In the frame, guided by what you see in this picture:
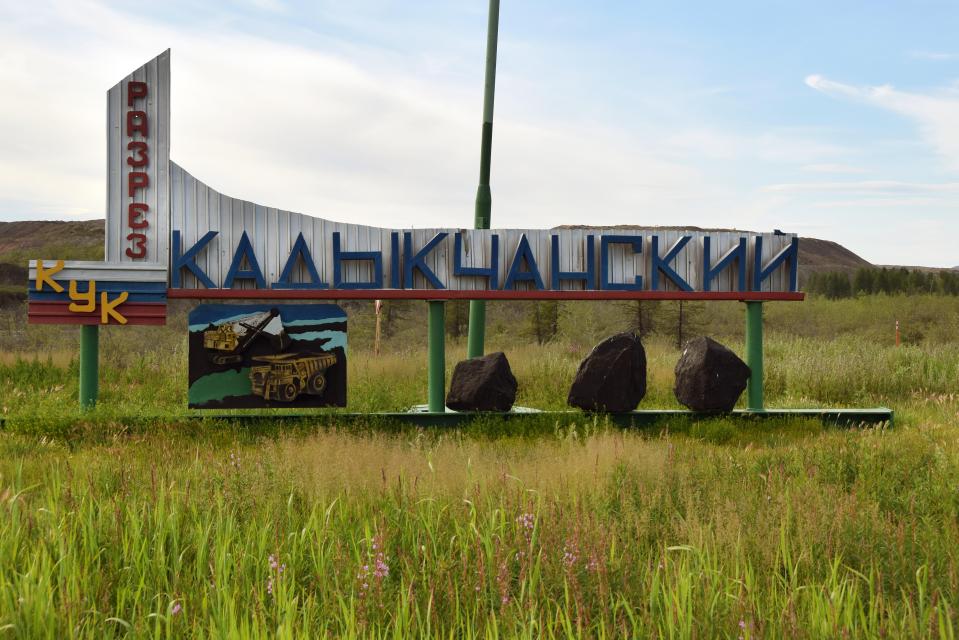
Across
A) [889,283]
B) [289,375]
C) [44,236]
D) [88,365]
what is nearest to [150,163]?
[88,365]

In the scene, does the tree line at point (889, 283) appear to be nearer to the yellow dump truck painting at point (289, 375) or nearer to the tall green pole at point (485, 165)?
the tall green pole at point (485, 165)

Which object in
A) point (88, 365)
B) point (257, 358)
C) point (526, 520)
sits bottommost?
point (526, 520)

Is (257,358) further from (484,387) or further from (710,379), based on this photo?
(710,379)

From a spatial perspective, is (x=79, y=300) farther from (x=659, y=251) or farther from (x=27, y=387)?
(x=659, y=251)

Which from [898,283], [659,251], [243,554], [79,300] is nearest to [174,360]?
[79,300]

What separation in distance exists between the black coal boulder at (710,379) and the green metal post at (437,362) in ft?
11.3

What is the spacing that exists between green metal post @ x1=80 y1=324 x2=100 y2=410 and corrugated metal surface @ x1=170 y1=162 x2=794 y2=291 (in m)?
1.48

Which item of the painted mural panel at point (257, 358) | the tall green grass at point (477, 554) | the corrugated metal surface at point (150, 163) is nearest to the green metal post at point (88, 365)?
the corrugated metal surface at point (150, 163)

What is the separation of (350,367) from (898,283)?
55.5 m

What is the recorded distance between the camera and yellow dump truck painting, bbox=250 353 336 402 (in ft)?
37.4

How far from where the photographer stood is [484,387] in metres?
11.6

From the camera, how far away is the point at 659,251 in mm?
12570

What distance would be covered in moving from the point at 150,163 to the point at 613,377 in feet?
23.1

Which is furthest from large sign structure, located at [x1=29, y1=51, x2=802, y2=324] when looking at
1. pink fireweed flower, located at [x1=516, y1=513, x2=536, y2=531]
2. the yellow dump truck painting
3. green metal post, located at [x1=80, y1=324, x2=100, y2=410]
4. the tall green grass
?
pink fireweed flower, located at [x1=516, y1=513, x2=536, y2=531]
